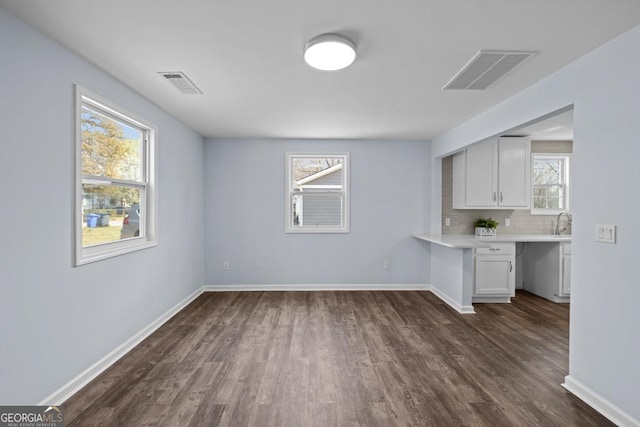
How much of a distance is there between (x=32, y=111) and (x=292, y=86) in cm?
186

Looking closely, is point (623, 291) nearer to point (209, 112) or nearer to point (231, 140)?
point (209, 112)

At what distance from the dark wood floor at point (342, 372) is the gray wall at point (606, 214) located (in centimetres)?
32

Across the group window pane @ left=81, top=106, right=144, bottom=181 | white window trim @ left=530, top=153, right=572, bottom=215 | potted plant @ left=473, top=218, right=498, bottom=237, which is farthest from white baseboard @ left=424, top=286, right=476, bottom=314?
window pane @ left=81, top=106, right=144, bottom=181

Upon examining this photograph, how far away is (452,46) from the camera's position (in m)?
2.21

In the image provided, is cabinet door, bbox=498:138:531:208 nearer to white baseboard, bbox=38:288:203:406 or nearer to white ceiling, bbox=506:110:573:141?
white ceiling, bbox=506:110:573:141

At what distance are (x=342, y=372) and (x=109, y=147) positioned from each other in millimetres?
2799

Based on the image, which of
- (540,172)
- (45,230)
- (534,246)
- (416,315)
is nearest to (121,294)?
(45,230)

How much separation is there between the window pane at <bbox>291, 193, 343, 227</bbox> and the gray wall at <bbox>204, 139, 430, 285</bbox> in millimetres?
226

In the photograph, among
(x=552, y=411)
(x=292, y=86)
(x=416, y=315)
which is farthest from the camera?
(x=416, y=315)

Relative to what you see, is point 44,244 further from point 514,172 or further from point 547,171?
point 547,171

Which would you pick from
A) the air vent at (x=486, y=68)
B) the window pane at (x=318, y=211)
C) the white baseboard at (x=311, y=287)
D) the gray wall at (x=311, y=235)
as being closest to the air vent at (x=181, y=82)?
the gray wall at (x=311, y=235)

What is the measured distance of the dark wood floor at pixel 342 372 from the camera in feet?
6.84

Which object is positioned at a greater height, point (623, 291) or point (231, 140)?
point (231, 140)

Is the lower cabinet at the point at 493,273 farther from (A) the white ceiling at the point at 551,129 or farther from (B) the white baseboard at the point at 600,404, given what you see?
(B) the white baseboard at the point at 600,404
